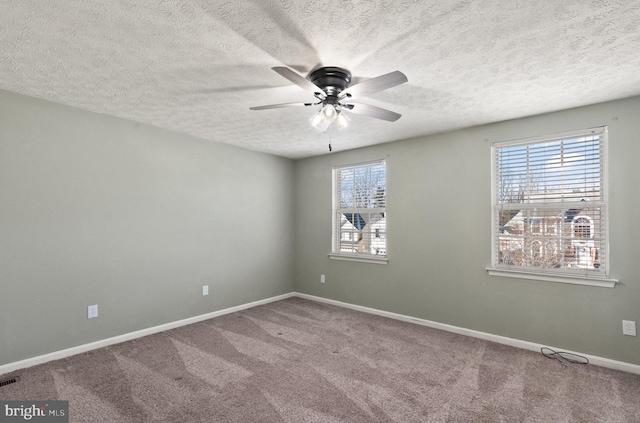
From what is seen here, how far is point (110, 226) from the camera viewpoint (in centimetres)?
324

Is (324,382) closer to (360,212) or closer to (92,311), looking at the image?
(92,311)

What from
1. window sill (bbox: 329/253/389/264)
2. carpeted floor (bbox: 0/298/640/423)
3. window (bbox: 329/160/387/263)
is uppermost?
window (bbox: 329/160/387/263)

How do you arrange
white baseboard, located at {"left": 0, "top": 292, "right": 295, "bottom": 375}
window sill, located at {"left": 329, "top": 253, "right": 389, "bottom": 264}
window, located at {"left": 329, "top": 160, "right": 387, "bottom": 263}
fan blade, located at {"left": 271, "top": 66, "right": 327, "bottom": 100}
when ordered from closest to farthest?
fan blade, located at {"left": 271, "top": 66, "right": 327, "bottom": 100} → white baseboard, located at {"left": 0, "top": 292, "right": 295, "bottom": 375} → window sill, located at {"left": 329, "top": 253, "right": 389, "bottom": 264} → window, located at {"left": 329, "top": 160, "right": 387, "bottom": 263}

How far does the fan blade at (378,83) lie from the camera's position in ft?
5.86

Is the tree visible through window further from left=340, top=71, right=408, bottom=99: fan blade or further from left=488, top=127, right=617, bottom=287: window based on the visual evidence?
left=340, top=71, right=408, bottom=99: fan blade

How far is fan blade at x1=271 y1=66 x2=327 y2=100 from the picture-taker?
175cm

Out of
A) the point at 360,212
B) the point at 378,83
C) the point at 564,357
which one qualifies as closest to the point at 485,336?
the point at 564,357

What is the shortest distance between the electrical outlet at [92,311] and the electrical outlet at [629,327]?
16.0 feet

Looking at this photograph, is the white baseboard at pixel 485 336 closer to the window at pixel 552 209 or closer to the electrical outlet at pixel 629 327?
the electrical outlet at pixel 629 327

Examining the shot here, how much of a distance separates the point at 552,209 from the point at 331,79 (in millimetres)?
2557

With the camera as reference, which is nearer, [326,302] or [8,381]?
[8,381]

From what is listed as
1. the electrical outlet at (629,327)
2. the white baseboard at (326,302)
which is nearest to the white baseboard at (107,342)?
the white baseboard at (326,302)

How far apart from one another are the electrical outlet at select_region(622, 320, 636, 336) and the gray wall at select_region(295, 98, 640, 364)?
0.10ft

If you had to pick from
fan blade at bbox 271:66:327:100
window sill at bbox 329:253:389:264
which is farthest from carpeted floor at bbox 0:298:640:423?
fan blade at bbox 271:66:327:100
